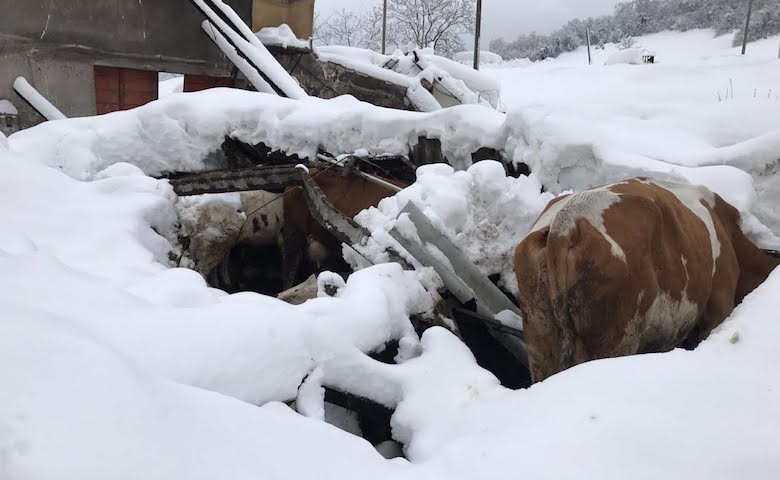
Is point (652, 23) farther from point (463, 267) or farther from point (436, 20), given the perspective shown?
point (463, 267)

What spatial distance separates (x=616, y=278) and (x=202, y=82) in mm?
10766

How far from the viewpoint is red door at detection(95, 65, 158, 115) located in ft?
31.9

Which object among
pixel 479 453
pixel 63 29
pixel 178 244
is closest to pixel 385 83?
pixel 63 29

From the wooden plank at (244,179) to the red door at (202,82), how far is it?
7.24m

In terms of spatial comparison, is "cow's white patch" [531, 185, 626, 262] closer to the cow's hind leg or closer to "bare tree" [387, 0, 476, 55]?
the cow's hind leg

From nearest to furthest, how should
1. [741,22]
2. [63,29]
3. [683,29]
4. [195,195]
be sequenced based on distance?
[195,195] < [63,29] < [741,22] < [683,29]

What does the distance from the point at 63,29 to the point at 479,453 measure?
391 inches

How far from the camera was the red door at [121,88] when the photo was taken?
31.9 ft

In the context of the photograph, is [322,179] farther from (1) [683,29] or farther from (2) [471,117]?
(1) [683,29]

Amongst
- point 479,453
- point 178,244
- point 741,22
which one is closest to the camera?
point 479,453

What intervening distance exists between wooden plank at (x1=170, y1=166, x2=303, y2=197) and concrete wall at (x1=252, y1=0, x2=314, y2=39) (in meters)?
8.31

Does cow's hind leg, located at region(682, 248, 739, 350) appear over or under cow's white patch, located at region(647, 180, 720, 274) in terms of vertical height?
under

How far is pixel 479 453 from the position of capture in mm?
1648

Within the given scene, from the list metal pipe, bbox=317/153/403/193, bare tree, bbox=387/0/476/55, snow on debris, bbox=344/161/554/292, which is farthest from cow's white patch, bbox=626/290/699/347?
bare tree, bbox=387/0/476/55
